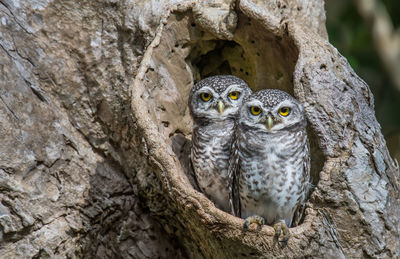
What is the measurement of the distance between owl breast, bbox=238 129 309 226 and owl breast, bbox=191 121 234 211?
10.2 inches

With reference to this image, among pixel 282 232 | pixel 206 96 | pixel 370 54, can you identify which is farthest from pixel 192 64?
pixel 370 54

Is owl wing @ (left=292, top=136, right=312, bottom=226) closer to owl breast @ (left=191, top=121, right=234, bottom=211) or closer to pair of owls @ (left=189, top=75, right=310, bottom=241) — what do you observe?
pair of owls @ (left=189, top=75, right=310, bottom=241)

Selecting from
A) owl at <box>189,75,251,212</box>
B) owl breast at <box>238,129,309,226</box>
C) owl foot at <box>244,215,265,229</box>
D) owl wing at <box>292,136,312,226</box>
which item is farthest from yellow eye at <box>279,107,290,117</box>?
owl foot at <box>244,215,265,229</box>

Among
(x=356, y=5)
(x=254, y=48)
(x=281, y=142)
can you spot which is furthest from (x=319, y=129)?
(x=356, y=5)

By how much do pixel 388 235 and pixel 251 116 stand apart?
3.88 ft

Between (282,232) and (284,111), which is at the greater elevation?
(284,111)

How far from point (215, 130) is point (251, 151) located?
46 centimetres

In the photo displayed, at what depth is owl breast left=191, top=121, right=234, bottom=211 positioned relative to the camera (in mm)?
4023

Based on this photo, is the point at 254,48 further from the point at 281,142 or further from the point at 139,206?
the point at 139,206

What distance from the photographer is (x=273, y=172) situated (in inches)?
143

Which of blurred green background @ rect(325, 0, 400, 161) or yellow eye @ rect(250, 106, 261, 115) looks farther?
blurred green background @ rect(325, 0, 400, 161)

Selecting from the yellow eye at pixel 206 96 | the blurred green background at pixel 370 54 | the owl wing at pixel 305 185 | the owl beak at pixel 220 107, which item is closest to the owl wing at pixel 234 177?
the owl beak at pixel 220 107

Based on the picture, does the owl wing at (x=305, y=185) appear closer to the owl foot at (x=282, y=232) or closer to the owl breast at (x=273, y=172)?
the owl breast at (x=273, y=172)

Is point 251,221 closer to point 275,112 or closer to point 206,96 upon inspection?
point 275,112
